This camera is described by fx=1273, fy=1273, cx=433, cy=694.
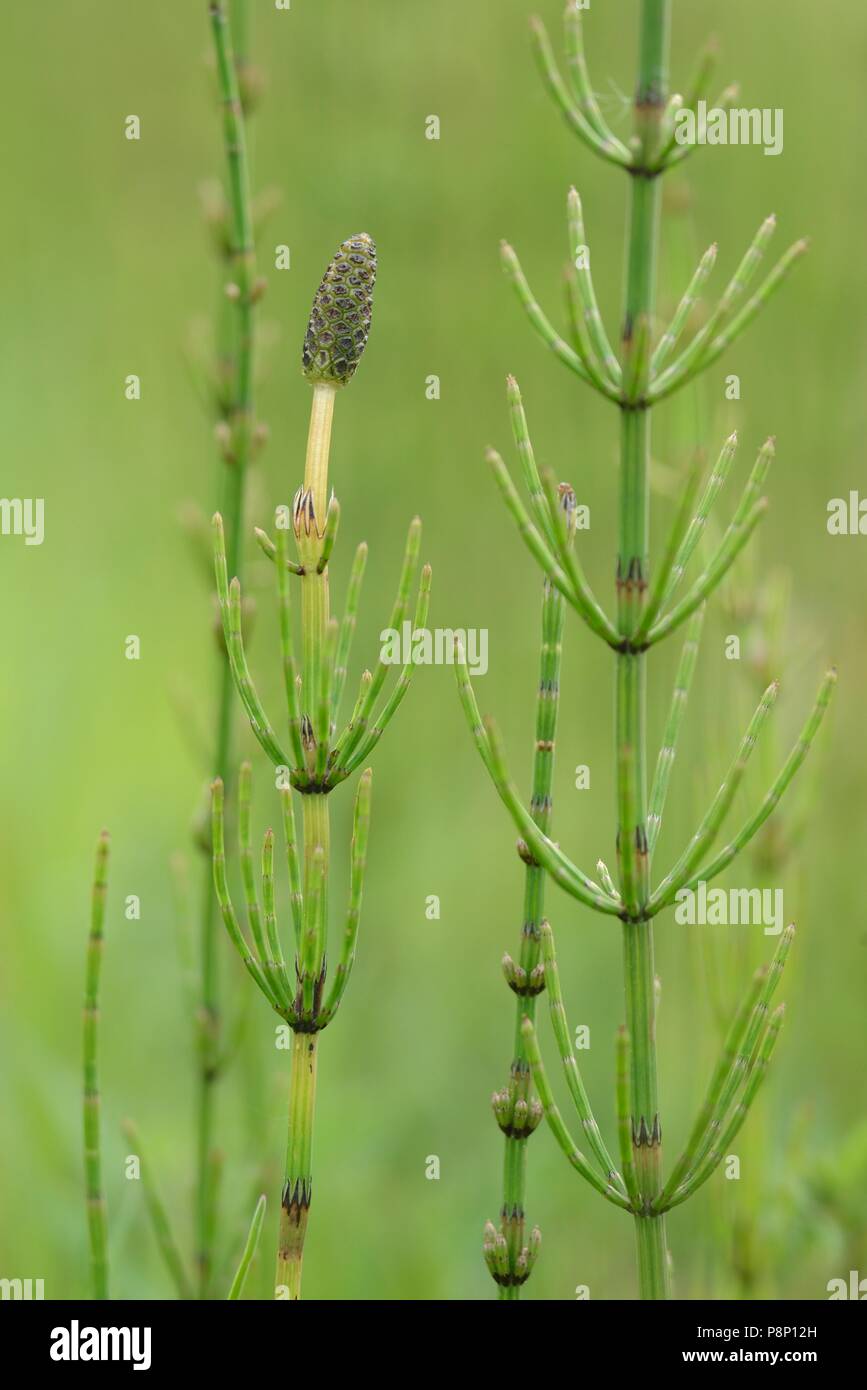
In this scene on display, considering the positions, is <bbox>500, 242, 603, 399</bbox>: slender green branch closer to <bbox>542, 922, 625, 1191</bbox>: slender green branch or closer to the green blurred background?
<bbox>542, 922, 625, 1191</bbox>: slender green branch

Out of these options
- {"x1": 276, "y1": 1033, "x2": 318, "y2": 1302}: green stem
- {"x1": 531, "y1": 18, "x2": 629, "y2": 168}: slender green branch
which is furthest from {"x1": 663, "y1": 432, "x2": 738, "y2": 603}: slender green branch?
{"x1": 276, "y1": 1033, "x2": 318, "y2": 1302}: green stem

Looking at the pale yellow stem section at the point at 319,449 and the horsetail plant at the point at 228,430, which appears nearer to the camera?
the pale yellow stem section at the point at 319,449

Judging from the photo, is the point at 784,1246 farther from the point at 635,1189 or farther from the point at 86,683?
the point at 86,683

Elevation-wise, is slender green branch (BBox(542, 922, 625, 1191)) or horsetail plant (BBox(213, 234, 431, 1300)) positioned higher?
horsetail plant (BBox(213, 234, 431, 1300))

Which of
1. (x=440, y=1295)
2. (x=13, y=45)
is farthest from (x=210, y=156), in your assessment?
(x=440, y=1295)

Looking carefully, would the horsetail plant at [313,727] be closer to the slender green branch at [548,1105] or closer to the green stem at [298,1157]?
the green stem at [298,1157]

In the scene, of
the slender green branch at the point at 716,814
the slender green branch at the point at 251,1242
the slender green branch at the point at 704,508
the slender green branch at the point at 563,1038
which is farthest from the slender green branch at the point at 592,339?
the slender green branch at the point at 251,1242

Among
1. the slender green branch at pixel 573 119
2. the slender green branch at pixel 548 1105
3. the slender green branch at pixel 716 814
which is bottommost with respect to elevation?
the slender green branch at pixel 548 1105

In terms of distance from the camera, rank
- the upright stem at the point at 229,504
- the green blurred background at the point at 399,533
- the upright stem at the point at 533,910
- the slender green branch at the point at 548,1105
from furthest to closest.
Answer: the green blurred background at the point at 399,533 < the upright stem at the point at 229,504 < the upright stem at the point at 533,910 < the slender green branch at the point at 548,1105
